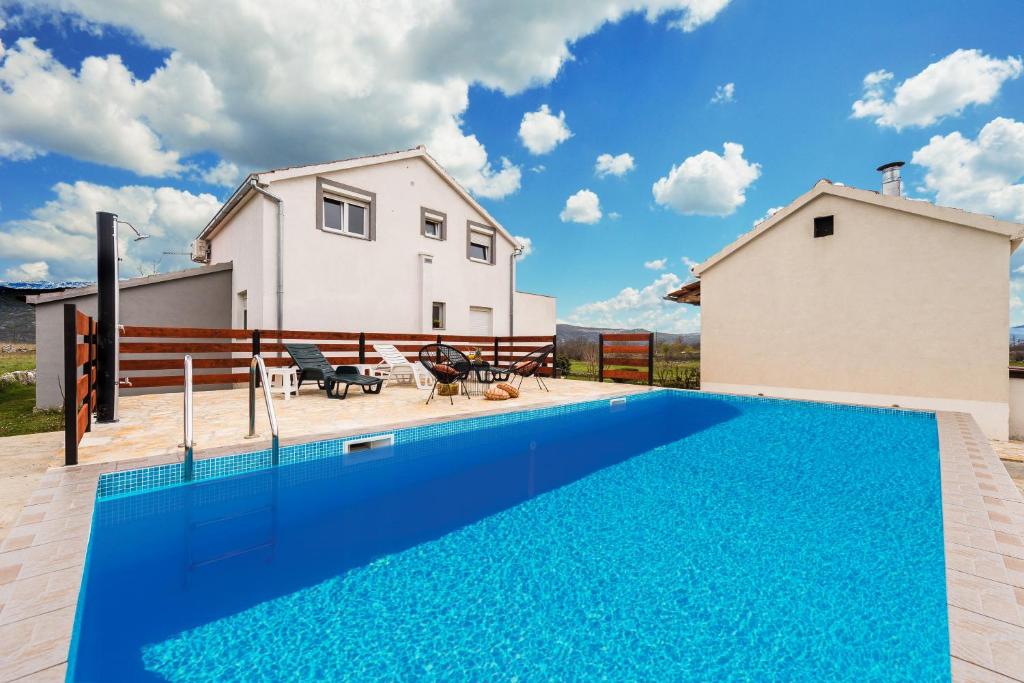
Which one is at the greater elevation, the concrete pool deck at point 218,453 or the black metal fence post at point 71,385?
the black metal fence post at point 71,385

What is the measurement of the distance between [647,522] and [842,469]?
11.7 ft

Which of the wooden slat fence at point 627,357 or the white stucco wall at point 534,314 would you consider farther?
the white stucco wall at point 534,314

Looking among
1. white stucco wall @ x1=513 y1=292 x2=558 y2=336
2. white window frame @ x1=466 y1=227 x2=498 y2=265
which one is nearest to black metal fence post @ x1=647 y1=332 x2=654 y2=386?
white stucco wall @ x1=513 y1=292 x2=558 y2=336

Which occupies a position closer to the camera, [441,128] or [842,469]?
[842,469]

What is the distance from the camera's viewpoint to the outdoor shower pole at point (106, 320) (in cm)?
599

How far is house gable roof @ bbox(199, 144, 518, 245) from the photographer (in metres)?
11.9

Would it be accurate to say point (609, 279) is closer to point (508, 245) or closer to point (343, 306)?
point (508, 245)

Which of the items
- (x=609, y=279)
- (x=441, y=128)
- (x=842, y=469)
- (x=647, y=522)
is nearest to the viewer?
(x=647, y=522)

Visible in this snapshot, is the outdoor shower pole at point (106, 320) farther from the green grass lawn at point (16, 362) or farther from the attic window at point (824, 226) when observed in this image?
the attic window at point (824, 226)

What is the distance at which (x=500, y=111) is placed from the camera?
20.2m

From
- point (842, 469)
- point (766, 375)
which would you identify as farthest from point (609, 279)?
point (842, 469)

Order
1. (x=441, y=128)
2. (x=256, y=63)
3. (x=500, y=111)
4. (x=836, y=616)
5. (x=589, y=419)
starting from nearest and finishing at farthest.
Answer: (x=836, y=616) < (x=589, y=419) < (x=256, y=63) < (x=441, y=128) < (x=500, y=111)

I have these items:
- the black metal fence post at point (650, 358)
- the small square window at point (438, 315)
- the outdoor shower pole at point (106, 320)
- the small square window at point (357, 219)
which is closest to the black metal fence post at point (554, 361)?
the black metal fence post at point (650, 358)

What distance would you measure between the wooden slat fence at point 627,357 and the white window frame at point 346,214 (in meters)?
9.07
